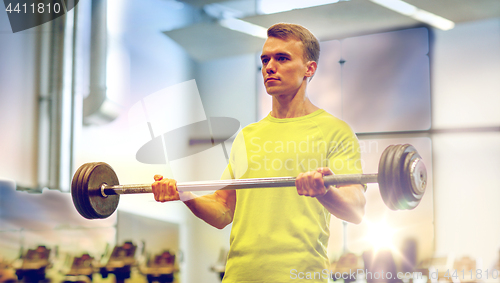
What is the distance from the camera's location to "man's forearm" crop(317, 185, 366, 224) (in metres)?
1.37

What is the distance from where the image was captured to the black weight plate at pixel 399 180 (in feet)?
4.49

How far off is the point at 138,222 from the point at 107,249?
0.44m

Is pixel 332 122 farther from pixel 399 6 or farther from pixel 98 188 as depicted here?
pixel 399 6

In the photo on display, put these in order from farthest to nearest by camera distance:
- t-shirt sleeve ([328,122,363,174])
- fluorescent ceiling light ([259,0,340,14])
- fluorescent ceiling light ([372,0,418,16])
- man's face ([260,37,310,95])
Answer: fluorescent ceiling light ([259,0,340,14]), fluorescent ceiling light ([372,0,418,16]), man's face ([260,37,310,95]), t-shirt sleeve ([328,122,363,174])

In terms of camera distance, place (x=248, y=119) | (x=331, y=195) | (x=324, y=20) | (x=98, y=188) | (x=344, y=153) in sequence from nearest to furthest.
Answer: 1. (x=331, y=195)
2. (x=344, y=153)
3. (x=98, y=188)
4. (x=324, y=20)
5. (x=248, y=119)

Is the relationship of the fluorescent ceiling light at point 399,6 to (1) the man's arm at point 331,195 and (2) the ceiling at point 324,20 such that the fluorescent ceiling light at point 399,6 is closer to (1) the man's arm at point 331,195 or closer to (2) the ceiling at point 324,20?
(2) the ceiling at point 324,20

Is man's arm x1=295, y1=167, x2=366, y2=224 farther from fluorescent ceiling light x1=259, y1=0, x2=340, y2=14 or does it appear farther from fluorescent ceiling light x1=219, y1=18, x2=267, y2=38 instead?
fluorescent ceiling light x1=219, y1=18, x2=267, y2=38

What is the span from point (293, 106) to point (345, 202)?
0.43 metres

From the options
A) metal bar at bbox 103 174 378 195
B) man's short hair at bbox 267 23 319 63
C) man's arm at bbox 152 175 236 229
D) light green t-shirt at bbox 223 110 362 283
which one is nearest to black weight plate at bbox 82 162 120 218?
metal bar at bbox 103 174 378 195

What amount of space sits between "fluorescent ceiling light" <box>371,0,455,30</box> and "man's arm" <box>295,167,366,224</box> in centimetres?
320

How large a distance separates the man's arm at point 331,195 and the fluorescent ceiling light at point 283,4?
3.17 meters

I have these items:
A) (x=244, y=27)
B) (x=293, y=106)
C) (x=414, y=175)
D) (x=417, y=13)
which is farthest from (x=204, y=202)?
(x=244, y=27)

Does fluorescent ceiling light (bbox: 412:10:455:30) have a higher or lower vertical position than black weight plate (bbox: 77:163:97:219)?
higher

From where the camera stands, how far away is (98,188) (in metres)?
1.82
